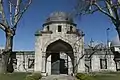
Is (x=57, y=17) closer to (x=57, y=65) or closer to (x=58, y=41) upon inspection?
(x=58, y=41)

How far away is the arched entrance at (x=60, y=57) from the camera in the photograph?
106ft

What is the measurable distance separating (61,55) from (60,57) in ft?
2.17

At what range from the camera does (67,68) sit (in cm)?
3659

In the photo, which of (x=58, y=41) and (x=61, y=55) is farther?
(x=61, y=55)

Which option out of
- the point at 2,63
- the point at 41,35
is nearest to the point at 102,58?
the point at 41,35

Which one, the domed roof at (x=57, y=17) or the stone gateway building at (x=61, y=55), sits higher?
the domed roof at (x=57, y=17)

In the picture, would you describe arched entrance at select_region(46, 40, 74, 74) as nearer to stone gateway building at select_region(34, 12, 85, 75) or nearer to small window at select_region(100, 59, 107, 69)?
stone gateway building at select_region(34, 12, 85, 75)

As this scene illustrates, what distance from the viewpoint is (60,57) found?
38.7 metres

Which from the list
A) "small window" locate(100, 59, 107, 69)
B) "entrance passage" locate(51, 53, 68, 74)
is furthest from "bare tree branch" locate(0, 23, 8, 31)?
"small window" locate(100, 59, 107, 69)

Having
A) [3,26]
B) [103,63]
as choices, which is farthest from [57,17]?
[3,26]

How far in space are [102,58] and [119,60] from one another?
2.97m

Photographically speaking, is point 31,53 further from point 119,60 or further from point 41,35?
point 119,60

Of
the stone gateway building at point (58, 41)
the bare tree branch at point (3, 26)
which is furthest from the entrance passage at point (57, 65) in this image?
the bare tree branch at point (3, 26)

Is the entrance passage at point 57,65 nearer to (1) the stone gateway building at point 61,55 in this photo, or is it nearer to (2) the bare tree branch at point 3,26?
(1) the stone gateway building at point 61,55
